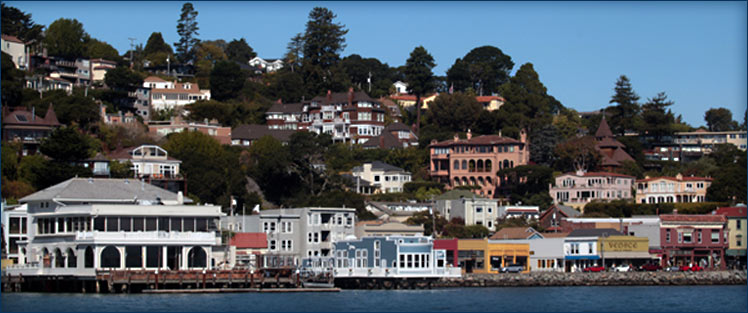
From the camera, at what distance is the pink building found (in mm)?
103438

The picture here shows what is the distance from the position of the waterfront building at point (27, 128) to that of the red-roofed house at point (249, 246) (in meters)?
28.3

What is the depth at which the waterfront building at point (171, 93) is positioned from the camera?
13350cm

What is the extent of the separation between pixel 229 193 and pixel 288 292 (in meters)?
31.5

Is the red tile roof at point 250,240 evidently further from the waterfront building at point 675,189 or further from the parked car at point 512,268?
the waterfront building at point 675,189

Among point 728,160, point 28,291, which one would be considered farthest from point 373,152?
point 28,291

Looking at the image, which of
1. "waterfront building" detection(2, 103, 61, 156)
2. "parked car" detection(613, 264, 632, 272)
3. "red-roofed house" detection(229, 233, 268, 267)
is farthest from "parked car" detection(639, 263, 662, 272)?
"waterfront building" detection(2, 103, 61, 156)

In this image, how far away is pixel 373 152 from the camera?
4624 inches

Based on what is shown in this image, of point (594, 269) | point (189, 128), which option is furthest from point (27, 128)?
point (594, 269)

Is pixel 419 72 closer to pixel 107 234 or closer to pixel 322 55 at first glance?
pixel 322 55

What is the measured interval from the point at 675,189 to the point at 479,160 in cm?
2003

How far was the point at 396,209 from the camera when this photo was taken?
314ft

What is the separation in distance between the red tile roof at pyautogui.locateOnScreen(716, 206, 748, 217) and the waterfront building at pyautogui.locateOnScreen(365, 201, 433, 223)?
23851mm

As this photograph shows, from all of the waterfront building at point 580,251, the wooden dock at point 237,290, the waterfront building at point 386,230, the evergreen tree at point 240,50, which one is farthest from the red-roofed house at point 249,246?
the evergreen tree at point 240,50

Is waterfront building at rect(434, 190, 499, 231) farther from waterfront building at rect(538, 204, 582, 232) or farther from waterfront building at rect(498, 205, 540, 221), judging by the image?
waterfront building at rect(538, 204, 582, 232)
